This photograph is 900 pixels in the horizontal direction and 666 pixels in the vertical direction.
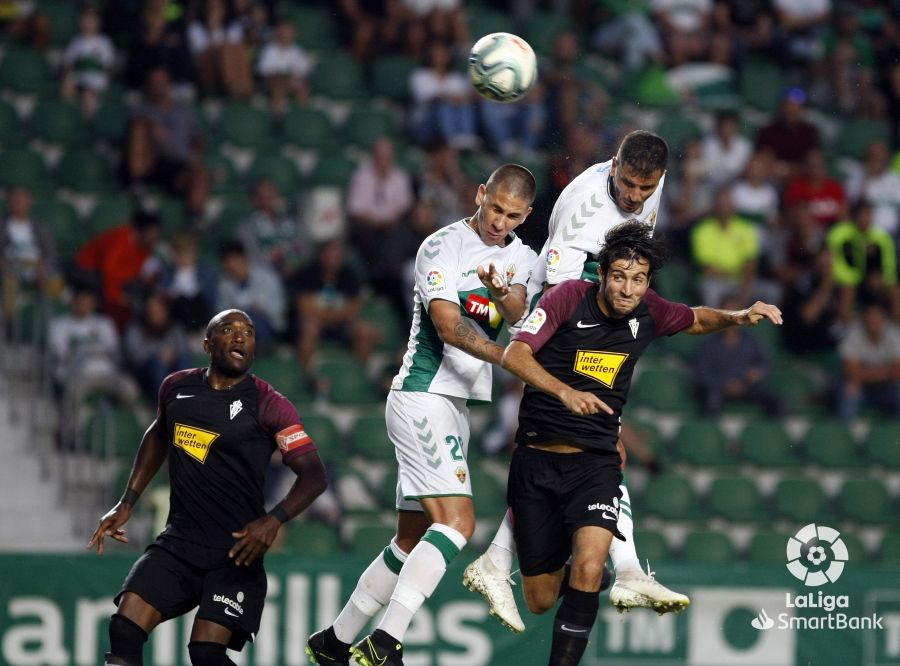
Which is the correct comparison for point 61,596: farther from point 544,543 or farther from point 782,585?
point 782,585

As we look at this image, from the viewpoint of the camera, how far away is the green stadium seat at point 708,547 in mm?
12055

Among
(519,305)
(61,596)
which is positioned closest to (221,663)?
(519,305)

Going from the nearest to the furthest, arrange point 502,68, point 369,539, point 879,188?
1. point 502,68
2. point 369,539
3. point 879,188

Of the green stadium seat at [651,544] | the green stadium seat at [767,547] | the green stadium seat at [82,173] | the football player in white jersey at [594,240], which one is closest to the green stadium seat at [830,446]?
the green stadium seat at [767,547]

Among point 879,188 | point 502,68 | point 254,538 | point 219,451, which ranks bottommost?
point 254,538

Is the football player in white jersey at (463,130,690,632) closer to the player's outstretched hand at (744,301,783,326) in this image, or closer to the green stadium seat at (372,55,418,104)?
the player's outstretched hand at (744,301,783,326)

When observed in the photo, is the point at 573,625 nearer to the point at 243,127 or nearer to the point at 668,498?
the point at 668,498

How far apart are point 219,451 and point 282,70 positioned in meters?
7.61

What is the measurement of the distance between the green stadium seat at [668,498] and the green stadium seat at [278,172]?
Result: 4.08m

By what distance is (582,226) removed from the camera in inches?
290

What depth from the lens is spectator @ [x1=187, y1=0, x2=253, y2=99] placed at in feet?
46.2

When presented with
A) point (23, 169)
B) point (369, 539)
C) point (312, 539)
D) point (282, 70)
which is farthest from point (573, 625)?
point (282, 70)

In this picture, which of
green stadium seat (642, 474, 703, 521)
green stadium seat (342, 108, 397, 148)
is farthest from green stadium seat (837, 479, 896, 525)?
green stadium seat (342, 108, 397, 148)

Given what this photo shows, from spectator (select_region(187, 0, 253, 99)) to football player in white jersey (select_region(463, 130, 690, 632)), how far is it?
718cm
